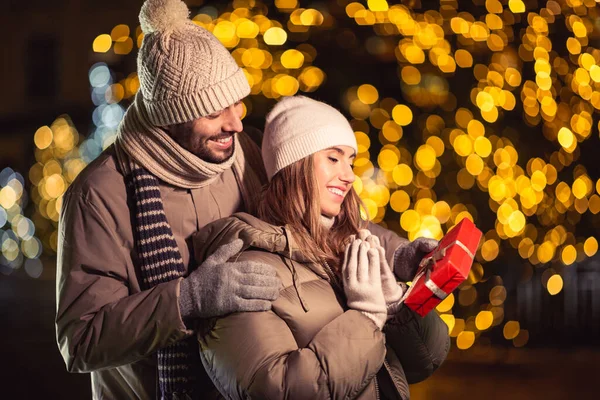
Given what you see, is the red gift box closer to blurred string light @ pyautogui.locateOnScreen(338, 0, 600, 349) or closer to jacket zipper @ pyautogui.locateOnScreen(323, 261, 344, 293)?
jacket zipper @ pyautogui.locateOnScreen(323, 261, 344, 293)

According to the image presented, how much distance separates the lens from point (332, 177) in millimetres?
3596

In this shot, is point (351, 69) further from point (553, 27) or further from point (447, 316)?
point (447, 316)

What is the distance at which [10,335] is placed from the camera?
33.3 feet

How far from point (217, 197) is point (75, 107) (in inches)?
499

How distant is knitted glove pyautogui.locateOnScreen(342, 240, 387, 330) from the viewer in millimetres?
3232

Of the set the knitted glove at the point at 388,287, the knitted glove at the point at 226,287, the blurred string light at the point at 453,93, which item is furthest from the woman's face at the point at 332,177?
the blurred string light at the point at 453,93

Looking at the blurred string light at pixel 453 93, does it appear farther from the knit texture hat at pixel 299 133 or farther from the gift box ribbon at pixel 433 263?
the gift box ribbon at pixel 433 263

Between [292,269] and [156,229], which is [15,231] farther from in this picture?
[292,269]

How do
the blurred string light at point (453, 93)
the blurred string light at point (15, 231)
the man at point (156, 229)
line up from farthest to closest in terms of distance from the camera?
the blurred string light at point (15, 231) < the blurred string light at point (453, 93) < the man at point (156, 229)

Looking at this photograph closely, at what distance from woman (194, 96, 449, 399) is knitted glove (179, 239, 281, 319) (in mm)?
44

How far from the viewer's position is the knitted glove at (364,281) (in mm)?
3232

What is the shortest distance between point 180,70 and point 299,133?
18.9 inches

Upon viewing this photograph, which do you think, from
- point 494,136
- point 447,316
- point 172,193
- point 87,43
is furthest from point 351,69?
point 87,43

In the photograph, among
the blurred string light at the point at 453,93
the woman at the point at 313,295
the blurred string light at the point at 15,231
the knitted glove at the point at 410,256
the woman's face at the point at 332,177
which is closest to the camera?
the woman at the point at 313,295
